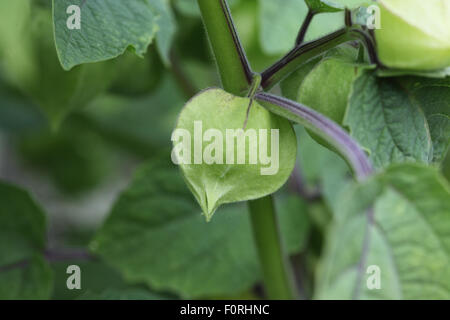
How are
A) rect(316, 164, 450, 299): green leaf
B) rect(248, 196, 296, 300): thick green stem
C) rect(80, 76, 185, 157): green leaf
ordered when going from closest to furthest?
1. rect(316, 164, 450, 299): green leaf
2. rect(248, 196, 296, 300): thick green stem
3. rect(80, 76, 185, 157): green leaf

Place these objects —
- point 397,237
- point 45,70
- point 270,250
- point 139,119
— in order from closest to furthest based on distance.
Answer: point 397,237, point 270,250, point 45,70, point 139,119

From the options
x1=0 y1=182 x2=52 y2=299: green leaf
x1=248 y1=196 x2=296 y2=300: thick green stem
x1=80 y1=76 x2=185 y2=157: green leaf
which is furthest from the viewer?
x1=80 y1=76 x2=185 y2=157: green leaf

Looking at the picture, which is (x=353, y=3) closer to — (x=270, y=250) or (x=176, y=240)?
(x=270, y=250)

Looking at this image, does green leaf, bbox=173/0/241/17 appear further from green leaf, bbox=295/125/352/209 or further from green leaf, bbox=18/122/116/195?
green leaf, bbox=18/122/116/195

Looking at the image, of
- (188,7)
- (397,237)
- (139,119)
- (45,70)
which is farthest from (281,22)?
(139,119)

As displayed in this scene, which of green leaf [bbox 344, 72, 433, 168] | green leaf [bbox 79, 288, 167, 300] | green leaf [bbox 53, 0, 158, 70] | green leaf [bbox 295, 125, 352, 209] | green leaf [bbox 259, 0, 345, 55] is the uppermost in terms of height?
green leaf [bbox 259, 0, 345, 55]

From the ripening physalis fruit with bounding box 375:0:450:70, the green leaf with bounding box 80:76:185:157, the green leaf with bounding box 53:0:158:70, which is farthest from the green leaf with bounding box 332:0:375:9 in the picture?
the green leaf with bounding box 80:76:185:157
